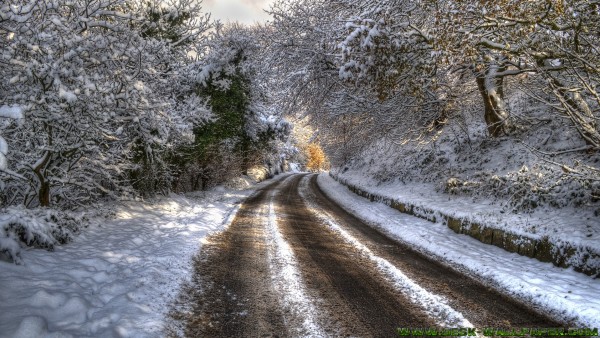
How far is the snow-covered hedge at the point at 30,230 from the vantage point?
4957mm

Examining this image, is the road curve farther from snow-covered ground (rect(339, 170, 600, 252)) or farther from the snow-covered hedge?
the snow-covered hedge

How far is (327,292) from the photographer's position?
5.12 metres

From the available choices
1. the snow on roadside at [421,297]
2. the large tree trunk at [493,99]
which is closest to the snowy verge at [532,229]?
the snow on roadside at [421,297]

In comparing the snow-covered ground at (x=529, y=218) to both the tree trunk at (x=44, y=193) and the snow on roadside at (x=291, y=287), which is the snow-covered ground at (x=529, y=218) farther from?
the tree trunk at (x=44, y=193)

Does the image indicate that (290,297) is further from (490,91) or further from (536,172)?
Answer: (490,91)

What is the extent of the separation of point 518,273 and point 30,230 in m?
8.21

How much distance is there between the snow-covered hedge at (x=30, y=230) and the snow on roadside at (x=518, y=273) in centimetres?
732

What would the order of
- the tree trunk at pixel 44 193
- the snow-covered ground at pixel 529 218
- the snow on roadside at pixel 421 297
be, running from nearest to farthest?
1. the snow on roadside at pixel 421 297
2. the snow-covered ground at pixel 529 218
3. the tree trunk at pixel 44 193

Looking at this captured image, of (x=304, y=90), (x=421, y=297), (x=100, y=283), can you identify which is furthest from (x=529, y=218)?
(x=100, y=283)

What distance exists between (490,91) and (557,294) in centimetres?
897

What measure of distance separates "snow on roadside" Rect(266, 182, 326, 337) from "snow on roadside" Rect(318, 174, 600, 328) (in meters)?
3.12

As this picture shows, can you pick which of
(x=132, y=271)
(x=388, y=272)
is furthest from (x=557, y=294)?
(x=132, y=271)

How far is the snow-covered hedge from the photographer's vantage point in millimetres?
4957

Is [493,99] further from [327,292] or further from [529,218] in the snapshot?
[327,292]
